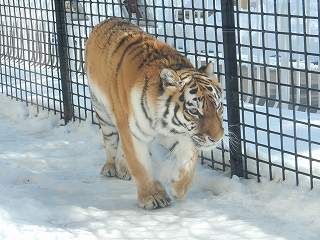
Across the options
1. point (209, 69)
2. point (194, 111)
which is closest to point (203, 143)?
point (194, 111)

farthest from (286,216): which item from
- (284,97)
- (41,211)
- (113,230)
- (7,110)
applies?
Answer: (7,110)

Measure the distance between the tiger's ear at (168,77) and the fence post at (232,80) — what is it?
0.63m

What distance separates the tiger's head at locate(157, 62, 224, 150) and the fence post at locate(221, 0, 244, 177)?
1.43 feet

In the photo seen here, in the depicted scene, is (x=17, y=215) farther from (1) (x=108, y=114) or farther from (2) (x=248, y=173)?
(2) (x=248, y=173)

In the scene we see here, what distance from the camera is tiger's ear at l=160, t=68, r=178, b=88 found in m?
3.25

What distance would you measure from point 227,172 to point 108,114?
2.85ft

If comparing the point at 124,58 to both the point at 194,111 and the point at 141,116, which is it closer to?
the point at 141,116

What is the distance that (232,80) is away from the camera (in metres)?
3.81

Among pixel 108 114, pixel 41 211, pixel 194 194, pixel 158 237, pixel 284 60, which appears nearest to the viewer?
pixel 158 237

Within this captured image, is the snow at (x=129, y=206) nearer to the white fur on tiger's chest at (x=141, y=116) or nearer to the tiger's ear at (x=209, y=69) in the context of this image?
the white fur on tiger's chest at (x=141, y=116)

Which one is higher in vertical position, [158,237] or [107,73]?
[107,73]

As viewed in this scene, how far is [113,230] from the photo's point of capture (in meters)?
3.26

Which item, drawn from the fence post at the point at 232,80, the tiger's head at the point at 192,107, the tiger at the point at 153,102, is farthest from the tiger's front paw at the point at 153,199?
the fence post at the point at 232,80

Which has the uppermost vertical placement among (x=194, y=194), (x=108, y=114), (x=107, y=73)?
(x=107, y=73)
